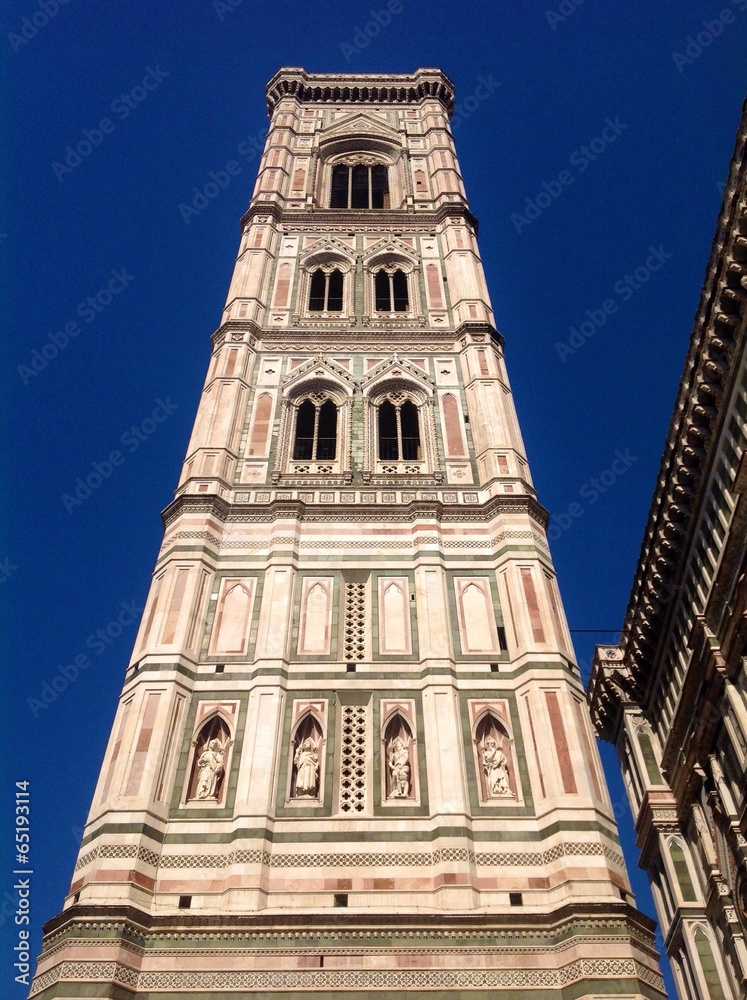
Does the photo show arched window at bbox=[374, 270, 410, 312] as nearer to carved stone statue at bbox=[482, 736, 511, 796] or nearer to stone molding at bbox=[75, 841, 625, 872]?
carved stone statue at bbox=[482, 736, 511, 796]

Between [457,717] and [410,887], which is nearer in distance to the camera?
[410,887]

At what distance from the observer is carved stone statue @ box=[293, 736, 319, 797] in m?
12.0

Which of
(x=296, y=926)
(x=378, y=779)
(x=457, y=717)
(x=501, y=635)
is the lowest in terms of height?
(x=296, y=926)

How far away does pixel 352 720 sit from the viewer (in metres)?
12.9

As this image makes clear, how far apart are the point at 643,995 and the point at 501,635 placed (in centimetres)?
530

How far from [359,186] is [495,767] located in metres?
20.2

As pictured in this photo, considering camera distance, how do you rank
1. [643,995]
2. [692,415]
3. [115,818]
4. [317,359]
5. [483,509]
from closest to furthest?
[643,995] < [115,818] < [692,415] < [483,509] < [317,359]

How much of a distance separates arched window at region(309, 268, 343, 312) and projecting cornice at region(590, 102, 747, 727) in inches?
392

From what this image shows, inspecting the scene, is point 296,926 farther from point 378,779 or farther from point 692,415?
point 692,415

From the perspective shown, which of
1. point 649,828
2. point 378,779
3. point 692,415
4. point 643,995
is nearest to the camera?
point 643,995

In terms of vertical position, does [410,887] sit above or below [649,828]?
below

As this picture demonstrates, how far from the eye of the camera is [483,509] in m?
16.2

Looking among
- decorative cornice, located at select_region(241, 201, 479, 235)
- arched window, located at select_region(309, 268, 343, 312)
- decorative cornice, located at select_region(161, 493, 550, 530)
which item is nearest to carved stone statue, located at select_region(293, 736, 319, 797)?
decorative cornice, located at select_region(161, 493, 550, 530)

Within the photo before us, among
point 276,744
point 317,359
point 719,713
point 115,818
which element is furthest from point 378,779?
point 317,359
